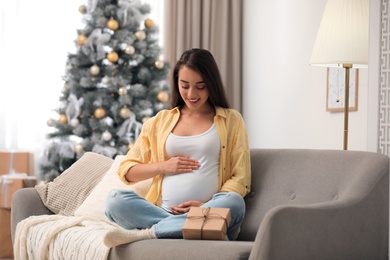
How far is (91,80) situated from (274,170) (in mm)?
2725

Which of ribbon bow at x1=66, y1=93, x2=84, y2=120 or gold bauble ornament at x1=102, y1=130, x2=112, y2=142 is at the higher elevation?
ribbon bow at x1=66, y1=93, x2=84, y2=120

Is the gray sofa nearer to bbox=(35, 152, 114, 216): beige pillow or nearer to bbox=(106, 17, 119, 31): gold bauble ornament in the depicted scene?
bbox=(35, 152, 114, 216): beige pillow

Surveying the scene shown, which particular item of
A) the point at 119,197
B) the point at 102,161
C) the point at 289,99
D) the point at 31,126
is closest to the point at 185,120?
the point at 119,197

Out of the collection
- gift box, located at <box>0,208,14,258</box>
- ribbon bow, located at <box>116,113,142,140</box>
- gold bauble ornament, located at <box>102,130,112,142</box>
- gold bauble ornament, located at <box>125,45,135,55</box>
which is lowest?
gift box, located at <box>0,208,14,258</box>

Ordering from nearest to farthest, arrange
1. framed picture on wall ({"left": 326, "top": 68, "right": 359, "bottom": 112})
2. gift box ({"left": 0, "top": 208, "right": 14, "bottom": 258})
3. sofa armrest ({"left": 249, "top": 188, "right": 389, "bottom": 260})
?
sofa armrest ({"left": 249, "top": 188, "right": 389, "bottom": 260}) < framed picture on wall ({"left": 326, "top": 68, "right": 359, "bottom": 112}) < gift box ({"left": 0, "top": 208, "right": 14, "bottom": 258})

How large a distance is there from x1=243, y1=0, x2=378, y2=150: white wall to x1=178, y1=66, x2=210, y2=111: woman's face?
1.44 m

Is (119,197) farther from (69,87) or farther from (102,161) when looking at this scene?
(69,87)

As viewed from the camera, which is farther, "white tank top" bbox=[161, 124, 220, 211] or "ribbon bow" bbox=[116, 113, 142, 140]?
"ribbon bow" bbox=[116, 113, 142, 140]

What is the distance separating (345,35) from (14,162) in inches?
119

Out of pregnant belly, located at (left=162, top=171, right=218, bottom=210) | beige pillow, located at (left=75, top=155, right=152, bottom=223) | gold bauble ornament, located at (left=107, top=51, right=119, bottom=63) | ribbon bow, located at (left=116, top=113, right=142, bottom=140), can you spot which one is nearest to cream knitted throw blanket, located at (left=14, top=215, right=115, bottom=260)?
beige pillow, located at (left=75, top=155, right=152, bottom=223)

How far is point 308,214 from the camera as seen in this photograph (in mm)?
2580

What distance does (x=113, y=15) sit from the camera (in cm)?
581

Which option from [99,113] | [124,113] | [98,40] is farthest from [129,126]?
[98,40]

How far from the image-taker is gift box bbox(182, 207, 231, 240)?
9.11 ft
